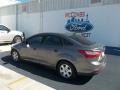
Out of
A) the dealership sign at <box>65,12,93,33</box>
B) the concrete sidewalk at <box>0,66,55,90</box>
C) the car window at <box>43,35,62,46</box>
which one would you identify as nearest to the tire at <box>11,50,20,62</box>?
the concrete sidewalk at <box>0,66,55,90</box>

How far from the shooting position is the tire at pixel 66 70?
27.7 ft

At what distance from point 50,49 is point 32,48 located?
3.88 feet

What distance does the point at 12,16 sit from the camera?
23.6 metres

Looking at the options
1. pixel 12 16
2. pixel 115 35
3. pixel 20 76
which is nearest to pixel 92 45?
pixel 20 76

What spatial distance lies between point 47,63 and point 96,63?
2012 mm

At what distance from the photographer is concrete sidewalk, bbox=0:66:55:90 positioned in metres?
7.68

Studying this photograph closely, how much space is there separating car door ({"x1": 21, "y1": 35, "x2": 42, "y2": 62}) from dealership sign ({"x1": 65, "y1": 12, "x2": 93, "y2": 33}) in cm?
636

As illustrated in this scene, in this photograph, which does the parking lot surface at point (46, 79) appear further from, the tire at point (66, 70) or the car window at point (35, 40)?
the car window at point (35, 40)

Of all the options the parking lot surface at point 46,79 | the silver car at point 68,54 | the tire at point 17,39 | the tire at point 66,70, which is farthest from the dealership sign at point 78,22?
the tire at point 66,70

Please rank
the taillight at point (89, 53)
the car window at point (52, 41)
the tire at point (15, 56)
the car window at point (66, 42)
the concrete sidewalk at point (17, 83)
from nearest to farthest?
1. the concrete sidewalk at point (17, 83)
2. the taillight at point (89, 53)
3. the car window at point (66, 42)
4. the car window at point (52, 41)
5. the tire at point (15, 56)

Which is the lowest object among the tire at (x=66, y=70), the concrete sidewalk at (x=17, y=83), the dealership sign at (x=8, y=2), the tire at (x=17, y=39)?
the concrete sidewalk at (x=17, y=83)

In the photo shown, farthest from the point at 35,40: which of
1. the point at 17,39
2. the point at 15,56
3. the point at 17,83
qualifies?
the point at 17,39

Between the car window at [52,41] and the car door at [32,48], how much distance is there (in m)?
0.37

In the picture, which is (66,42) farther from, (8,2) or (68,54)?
(8,2)
